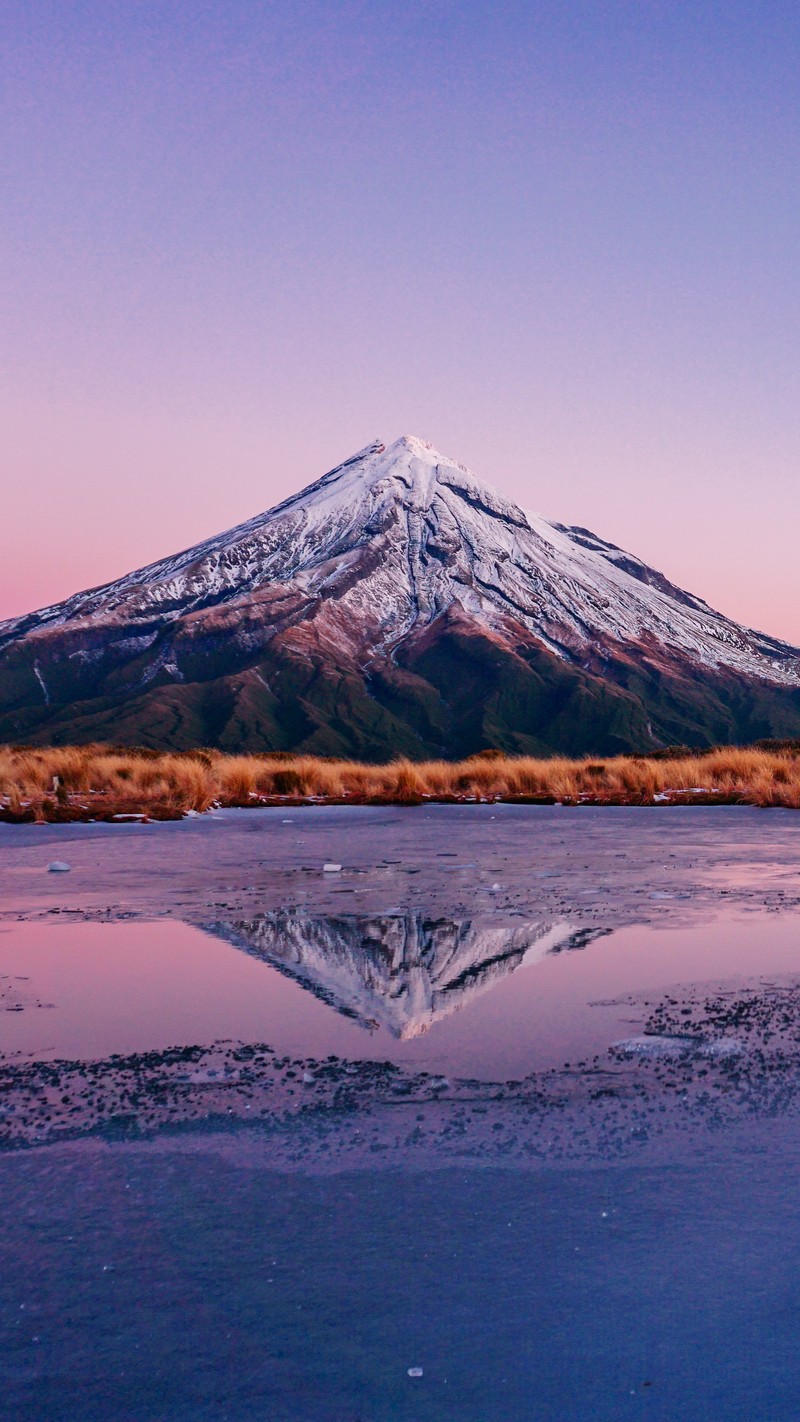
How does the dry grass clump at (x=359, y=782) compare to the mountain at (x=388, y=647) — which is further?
the mountain at (x=388, y=647)

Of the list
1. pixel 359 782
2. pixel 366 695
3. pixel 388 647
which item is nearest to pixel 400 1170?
pixel 359 782

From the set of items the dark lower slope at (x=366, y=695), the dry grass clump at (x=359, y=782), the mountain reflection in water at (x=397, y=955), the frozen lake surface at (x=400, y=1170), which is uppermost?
the dark lower slope at (x=366, y=695)

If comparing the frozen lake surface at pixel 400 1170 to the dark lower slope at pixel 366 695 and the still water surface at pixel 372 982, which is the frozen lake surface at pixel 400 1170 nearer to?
the still water surface at pixel 372 982

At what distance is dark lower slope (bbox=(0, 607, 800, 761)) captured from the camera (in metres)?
128

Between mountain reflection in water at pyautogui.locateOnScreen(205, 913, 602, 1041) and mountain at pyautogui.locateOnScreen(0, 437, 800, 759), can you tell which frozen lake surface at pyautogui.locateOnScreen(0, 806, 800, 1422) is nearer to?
mountain reflection in water at pyautogui.locateOnScreen(205, 913, 602, 1041)

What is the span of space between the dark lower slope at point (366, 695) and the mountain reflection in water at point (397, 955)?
109912 millimetres

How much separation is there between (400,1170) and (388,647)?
537 ft

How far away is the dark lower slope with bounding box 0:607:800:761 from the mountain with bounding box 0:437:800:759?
0.33m

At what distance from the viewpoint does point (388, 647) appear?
166 metres

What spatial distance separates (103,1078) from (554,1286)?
86.8 inches

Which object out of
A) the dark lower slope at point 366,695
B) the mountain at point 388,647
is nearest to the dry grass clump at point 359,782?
the dark lower slope at point 366,695

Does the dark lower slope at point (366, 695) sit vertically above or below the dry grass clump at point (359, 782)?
above

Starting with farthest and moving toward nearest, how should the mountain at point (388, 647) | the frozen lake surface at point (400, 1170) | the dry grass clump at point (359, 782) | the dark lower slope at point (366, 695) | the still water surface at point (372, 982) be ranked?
the mountain at point (388, 647) → the dark lower slope at point (366, 695) → the dry grass clump at point (359, 782) → the still water surface at point (372, 982) → the frozen lake surface at point (400, 1170)

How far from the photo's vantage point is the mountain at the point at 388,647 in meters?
135
